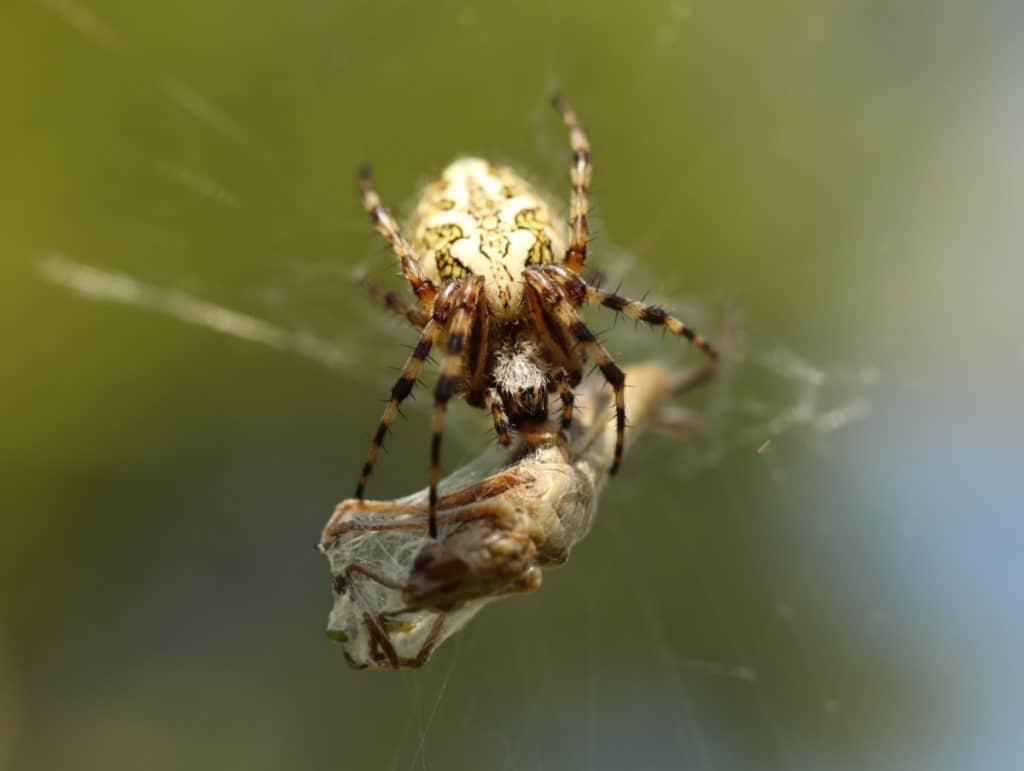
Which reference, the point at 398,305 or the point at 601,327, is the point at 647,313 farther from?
the point at 601,327

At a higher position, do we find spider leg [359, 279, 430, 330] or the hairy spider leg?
spider leg [359, 279, 430, 330]

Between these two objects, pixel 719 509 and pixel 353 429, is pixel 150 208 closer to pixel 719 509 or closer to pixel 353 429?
pixel 353 429

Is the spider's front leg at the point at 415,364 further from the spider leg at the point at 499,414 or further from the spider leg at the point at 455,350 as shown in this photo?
the spider leg at the point at 499,414

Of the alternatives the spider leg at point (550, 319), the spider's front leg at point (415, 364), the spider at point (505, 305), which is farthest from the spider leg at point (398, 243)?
the spider leg at point (550, 319)

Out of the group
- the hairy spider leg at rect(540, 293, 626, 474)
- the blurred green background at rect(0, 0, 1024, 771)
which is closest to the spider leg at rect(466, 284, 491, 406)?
the hairy spider leg at rect(540, 293, 626, 474)

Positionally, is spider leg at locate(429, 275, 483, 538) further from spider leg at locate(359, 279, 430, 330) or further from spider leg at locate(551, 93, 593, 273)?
spider leg at locate(551, 93, 593, 273)
